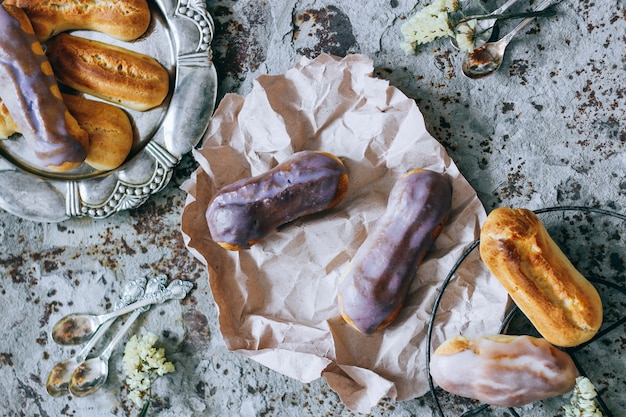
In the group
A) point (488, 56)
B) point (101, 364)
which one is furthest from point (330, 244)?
point (101, 364)

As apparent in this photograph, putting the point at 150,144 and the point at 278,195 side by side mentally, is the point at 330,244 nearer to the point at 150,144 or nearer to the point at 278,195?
the point at 278,195

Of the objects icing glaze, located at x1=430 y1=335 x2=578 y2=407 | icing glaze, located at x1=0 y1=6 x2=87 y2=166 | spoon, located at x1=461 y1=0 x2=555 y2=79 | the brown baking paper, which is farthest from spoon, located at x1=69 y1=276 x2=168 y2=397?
spoon, located at x1=461 y1=0 x2=555 y2=79

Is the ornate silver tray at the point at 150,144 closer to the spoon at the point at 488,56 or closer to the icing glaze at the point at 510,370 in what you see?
the spoon at the point at 488,56

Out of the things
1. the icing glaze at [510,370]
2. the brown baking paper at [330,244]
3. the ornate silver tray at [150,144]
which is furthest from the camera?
the ornate silver tray at [150,144]

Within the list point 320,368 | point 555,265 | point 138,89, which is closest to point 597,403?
point 555,265

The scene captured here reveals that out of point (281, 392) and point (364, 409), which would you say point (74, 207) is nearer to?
point (281, 392)

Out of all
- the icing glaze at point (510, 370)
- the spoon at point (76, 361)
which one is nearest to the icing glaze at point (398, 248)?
the icing glaze at point (510, 370)
